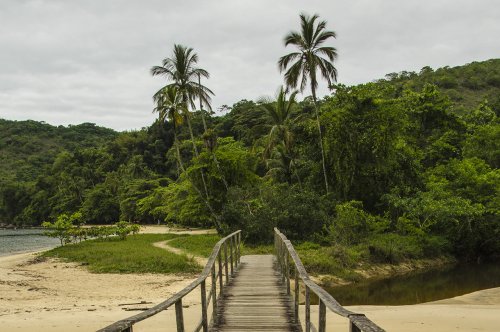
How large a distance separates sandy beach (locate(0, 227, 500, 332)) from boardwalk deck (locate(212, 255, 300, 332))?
42.4 inches

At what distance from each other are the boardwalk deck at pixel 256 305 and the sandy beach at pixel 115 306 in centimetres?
108

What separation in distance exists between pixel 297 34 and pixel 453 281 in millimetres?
14922

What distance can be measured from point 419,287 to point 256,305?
12.2 m

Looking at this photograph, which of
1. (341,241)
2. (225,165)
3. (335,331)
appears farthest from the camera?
(225,165)

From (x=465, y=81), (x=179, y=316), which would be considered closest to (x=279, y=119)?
(x=179, y=316)

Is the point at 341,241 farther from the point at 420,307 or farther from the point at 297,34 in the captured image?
the point at 297,34

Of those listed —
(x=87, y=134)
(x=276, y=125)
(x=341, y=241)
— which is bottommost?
(x=341, y=241)

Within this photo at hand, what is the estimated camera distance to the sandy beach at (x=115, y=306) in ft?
34.0

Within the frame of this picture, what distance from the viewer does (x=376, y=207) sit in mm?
25969

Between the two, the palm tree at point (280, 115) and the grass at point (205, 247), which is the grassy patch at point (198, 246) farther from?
the palm tree at point (280, 115)

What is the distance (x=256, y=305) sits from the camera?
301 inches

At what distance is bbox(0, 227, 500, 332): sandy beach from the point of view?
10352 millimetres

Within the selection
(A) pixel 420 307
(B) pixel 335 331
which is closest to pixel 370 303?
(A) pixel 420 307

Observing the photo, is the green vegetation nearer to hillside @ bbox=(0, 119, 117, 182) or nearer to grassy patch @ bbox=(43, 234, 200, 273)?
grassy patch @ bbox=(43, 234, 200, 273)
